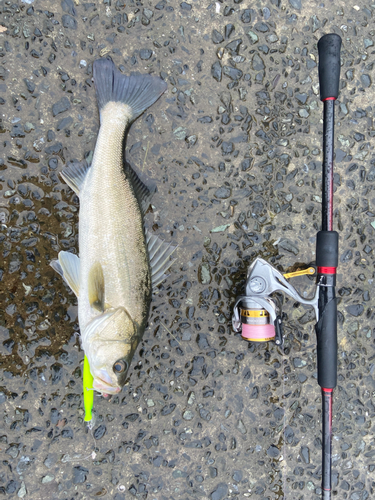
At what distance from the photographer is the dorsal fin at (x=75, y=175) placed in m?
2.23

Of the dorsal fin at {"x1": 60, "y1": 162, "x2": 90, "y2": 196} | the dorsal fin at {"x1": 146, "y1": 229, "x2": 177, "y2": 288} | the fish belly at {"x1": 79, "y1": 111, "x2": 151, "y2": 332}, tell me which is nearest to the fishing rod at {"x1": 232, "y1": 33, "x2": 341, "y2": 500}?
the dorsal fin at {"x1": 146, "y1": 229, "x2": 177, "y2": 288}

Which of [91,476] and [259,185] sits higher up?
[259,185]

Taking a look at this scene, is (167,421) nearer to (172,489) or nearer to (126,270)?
(172,489)

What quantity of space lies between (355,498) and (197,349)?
1.73 m

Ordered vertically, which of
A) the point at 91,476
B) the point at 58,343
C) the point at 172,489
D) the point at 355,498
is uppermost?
the point at 58,343

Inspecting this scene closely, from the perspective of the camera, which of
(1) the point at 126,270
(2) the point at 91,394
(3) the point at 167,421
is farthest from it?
(3) the point at 167,421

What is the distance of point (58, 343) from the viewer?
239 cm

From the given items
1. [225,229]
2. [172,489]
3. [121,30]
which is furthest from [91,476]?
[121,30]

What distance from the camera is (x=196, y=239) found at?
8.17 ft

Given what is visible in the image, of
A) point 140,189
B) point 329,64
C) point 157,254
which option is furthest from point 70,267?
point 329,64

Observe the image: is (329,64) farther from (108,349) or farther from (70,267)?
(108,349)

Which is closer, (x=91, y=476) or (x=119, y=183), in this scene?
(x=119, y=183)

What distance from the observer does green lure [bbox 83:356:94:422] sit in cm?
227

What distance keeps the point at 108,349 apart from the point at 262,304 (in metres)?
0.99
